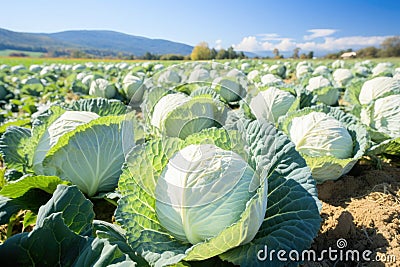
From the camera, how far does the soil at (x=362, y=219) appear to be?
2.24m

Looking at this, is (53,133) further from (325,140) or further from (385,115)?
(385,115)

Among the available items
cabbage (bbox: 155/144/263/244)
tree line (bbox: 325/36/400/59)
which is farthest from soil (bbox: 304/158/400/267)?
tree line (bbox: 325/36/400/59)

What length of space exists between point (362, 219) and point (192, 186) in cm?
160

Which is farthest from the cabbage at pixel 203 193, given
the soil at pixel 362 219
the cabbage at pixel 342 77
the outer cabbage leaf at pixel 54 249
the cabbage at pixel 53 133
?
the cabbage at pixel 342 77

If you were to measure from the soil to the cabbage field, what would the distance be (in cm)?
1

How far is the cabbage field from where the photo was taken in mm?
1707

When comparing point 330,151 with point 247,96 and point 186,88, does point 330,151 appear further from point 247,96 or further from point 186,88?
point 186,88

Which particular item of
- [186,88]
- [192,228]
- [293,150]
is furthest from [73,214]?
[186,88]

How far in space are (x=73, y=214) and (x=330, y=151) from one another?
2493 millimetres

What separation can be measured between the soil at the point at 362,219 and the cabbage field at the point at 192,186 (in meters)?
0.01

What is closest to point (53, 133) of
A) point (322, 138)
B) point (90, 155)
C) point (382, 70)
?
point (90, 155)

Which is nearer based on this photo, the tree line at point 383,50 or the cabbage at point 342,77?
the cabbage at point 342,77

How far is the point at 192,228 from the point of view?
5.87 feet

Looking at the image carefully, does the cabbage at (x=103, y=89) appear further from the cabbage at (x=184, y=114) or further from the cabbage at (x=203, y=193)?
the cabbage at (x=203, y=193)
